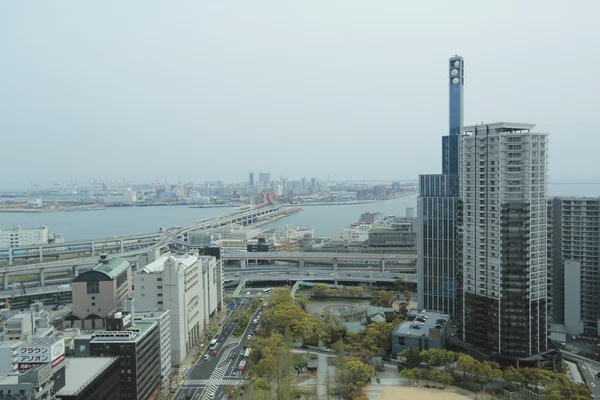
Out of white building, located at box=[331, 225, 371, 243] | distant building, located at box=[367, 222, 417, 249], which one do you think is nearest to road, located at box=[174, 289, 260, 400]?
distant building, located at box=[367, 222, 417, 249]

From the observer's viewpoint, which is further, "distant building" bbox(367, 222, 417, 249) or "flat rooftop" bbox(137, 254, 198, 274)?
"distant building" bbox(367, 222, 417, 249)

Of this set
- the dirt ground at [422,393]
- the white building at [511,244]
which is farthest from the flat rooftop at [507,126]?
the dirt ground at [422,393]

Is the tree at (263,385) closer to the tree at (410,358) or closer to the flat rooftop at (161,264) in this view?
the tree at (410,358)

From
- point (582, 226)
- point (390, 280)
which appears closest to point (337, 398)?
point (582, 226)

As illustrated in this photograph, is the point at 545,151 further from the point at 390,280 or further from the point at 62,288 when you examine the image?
the point at 62,288

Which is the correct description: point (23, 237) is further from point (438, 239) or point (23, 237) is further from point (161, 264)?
point (438, 239)

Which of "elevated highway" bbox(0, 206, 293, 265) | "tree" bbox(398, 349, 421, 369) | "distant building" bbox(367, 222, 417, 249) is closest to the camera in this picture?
"tree" bbox(398, 349, 421, 369)

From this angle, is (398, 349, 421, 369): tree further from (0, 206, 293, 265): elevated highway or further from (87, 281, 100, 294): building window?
(0, 206, 293, 265): elevated highway
